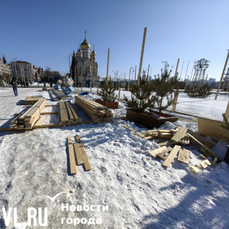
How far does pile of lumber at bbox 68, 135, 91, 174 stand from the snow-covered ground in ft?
0.35

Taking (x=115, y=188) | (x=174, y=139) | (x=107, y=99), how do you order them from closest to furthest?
(x=115, y=188)
(x=174, y=139)
(x=107, y=99)

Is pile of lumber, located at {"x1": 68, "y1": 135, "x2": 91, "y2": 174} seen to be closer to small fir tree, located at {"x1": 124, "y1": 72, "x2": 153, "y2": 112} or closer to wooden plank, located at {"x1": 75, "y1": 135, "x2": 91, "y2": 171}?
wooden plank, located at {"x1": 75, "y1": 135, "x2": 91, "y2": 171}

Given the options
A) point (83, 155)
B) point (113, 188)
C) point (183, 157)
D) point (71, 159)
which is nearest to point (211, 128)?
point (183, 157)

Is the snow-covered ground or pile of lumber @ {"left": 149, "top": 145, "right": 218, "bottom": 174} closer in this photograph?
the snow-covered ground

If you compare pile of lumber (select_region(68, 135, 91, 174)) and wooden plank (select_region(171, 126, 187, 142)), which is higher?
wooden plank (select_region(171, 126, 187, 142))

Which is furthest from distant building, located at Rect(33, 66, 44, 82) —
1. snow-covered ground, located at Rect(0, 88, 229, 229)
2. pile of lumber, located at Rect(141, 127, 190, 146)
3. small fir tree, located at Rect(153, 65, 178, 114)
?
pile of lumber, located at Rect(141, 127, 190, 146)

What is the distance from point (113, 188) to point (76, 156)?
125cm

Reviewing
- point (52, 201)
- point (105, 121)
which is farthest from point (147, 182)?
point (105, 121)

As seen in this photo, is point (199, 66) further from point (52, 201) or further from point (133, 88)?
point (52, 201)

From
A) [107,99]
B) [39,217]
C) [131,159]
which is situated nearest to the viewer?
[39,217]

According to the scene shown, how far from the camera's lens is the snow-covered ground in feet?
5.45

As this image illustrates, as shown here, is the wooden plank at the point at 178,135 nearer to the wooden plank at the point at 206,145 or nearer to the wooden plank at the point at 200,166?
the wooden plank at the point at 206,145

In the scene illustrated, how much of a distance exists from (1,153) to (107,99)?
6.83 m

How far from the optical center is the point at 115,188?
2.12 metres
